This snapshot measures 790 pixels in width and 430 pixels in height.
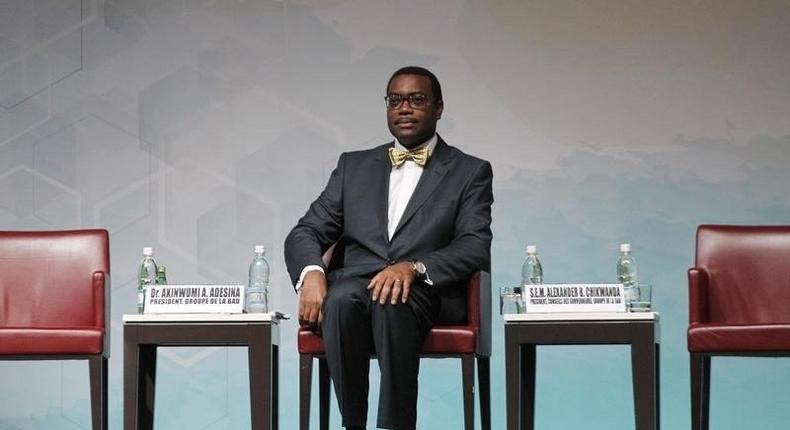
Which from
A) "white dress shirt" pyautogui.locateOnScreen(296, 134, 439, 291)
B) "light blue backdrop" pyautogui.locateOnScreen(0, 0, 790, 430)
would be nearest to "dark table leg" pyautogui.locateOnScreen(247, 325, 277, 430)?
"white dress shirt" pyautogui.locateOnScreen(296, 134, 439, 291)

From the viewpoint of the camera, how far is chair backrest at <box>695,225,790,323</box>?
178 inches

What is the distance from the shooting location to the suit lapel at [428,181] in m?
4.14

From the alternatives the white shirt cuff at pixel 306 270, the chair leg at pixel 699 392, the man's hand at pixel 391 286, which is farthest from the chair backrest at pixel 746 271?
the white shirt cuff at pixel 306 270

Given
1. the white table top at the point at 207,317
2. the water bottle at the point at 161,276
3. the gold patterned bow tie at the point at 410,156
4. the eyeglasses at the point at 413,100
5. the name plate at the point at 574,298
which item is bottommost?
the white table top at the point at 207,317

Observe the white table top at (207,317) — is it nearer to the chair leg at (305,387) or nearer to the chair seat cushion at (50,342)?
the chair leg at (305,387)

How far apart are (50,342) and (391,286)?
1.22 meters

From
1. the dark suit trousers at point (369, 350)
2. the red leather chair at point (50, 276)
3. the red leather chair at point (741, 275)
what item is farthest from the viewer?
the red leather chair at point (50, 276)

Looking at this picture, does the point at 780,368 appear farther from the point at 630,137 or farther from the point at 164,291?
the point at 164,291

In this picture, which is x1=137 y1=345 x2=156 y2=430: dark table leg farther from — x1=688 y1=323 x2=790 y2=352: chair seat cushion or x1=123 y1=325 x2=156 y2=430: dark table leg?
x1=688 y1=323 x2=790 y2=352: chair seat cushion

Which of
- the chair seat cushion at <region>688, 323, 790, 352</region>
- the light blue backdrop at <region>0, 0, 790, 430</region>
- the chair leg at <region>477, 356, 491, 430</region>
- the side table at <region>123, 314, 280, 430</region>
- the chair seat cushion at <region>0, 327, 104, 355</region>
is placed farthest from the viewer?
the light blue backdrop at <region>0, 0, 790, 430</region>

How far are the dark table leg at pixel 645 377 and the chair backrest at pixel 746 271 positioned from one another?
0.78 meters

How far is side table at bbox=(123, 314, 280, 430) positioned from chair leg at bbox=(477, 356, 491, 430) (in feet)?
2.46

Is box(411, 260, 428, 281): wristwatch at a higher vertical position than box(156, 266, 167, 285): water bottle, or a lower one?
higher

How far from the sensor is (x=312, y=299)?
12.5ft
